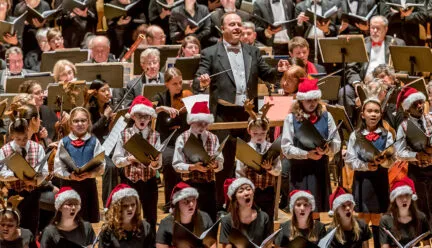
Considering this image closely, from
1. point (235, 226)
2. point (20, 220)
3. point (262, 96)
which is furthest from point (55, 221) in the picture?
point (262, 96)

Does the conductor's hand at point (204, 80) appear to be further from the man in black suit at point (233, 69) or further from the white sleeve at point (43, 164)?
the white sleeve at point (43, 164)

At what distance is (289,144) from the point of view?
8.38 metres

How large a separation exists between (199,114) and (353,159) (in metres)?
1.17

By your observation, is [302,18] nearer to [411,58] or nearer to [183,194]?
[411,58]

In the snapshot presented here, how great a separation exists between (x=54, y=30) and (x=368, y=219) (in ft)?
15.1

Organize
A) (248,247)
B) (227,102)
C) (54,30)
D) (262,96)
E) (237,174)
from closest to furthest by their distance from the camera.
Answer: (248,247) < (237,174) < (227,102) < (262,96) < (54,30)

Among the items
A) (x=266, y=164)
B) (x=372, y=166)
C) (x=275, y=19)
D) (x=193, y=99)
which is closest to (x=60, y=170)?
(x=193, y=99)

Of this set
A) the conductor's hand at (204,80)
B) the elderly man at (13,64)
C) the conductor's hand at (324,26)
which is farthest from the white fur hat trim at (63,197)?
the conductor's hand at (324,26)

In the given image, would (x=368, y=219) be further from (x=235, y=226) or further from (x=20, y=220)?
(x=20, y=220)

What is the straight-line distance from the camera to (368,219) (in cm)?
843

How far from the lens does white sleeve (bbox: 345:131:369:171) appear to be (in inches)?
326

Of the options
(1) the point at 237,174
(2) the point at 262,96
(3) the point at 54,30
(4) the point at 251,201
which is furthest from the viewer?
(3) the point at 54,30

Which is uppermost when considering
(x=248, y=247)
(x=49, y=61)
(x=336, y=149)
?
(x=49, y=61)

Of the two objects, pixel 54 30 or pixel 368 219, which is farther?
pixel 54 30
